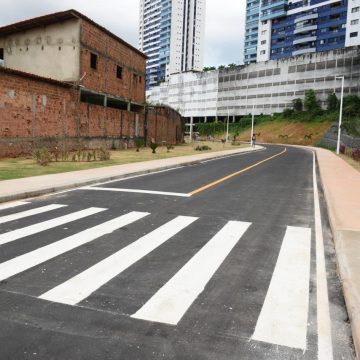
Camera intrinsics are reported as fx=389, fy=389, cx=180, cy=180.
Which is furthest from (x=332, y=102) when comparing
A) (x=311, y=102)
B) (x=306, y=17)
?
(x=306, y=17)

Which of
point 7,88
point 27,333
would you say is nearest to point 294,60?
point 7,88

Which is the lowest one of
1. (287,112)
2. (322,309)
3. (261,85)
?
(322,309)

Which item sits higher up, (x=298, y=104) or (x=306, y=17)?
(x=306, y=17)

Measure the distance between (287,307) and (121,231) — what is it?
350 centimetres

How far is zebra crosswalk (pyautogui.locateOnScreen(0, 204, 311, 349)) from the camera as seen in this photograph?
369 centimetres

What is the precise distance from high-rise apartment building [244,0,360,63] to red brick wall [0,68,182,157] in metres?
74.4

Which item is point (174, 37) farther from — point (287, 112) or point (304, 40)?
point (287, 112)

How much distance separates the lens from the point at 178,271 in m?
4.89

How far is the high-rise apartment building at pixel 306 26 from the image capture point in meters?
89.2

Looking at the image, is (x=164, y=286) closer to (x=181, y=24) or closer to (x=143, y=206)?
(x=143, y=206)

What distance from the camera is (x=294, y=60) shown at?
8544cm

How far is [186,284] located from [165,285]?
0.80ft

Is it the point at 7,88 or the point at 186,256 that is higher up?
the point at 7,88

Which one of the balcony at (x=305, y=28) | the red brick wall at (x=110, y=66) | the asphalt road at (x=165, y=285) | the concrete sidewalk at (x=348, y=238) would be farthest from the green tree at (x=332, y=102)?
the asphalt road at (x=165, y=285)
